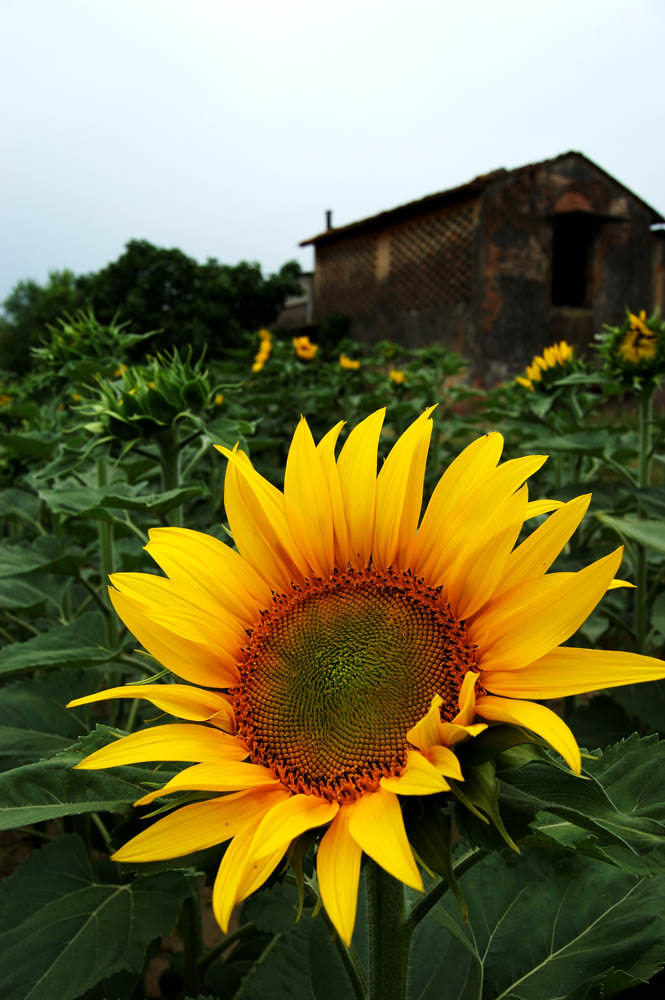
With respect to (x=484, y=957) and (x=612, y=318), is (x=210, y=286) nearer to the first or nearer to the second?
(x=612, y=318)

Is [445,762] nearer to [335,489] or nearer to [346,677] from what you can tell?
[346,677]

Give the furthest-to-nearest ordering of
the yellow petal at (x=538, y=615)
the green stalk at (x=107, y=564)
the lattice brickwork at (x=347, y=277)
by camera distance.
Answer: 1. the lattice brickwork at (x=347, y=277)
2. the green stalk at (x=107, y=564)
3. the yellow petal at (x=538, y=615)

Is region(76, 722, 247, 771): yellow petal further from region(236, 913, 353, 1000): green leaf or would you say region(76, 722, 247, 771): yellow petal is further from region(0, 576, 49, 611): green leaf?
region(0, 576, 49, 611): green leaf

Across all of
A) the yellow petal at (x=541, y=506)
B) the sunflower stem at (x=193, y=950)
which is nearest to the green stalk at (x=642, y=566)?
the sunflower stem at (x=193, y=950)

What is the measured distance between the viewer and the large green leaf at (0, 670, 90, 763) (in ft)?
3.91

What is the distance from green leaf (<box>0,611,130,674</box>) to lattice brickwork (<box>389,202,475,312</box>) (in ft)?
43.4

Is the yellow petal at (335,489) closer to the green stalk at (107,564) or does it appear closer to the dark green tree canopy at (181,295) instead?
the green stalk at (107,564)

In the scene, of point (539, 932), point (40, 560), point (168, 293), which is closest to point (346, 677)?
point (539, 932)

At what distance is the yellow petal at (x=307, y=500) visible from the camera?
0.76m

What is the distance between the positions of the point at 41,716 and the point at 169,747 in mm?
759

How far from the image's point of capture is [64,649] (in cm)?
129

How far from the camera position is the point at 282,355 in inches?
250

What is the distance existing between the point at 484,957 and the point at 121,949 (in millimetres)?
394

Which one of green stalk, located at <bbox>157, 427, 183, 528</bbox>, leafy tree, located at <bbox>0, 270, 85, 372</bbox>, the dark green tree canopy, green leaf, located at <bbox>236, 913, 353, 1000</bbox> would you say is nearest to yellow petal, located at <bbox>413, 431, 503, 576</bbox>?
green leaf, located at <bbox>236, 913, 353, 1000</bbox>
